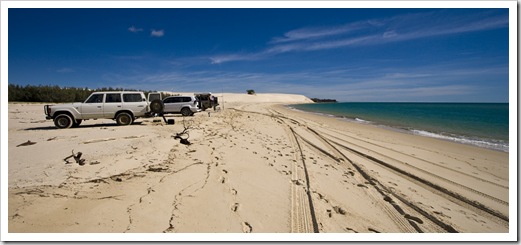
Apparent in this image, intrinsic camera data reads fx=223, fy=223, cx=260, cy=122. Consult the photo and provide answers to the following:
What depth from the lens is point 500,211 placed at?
13.0 ft

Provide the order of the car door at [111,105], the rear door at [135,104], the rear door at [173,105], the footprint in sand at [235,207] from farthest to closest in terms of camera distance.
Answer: the rear door at [173,105] → the rear door at [135,104] → the car door at [111,105] → the footprint in sand at [235,207]

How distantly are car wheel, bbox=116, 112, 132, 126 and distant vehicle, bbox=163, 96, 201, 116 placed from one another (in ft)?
22.9

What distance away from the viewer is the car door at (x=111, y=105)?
36.5ft

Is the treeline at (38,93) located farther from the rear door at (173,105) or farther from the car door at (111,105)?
the car door at (111,105)

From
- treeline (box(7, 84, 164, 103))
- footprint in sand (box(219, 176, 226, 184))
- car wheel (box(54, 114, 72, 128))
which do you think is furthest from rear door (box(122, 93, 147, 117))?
treeline (box(7, 84, 164, 103))

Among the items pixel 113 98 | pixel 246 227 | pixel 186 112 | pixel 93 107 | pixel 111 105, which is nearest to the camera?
pixel 246 227

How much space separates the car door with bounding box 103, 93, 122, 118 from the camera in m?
11.1

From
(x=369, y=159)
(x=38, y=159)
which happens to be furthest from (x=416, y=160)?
(x=38, y=159)

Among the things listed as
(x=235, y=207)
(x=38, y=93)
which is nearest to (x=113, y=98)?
(x=235, y=207)

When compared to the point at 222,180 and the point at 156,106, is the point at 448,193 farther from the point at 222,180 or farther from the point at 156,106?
the point at 156,106

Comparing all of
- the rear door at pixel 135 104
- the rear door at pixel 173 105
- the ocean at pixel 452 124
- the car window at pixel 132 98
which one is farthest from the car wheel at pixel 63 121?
the ocean at pixel 452 124

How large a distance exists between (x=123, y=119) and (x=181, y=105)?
7.29m

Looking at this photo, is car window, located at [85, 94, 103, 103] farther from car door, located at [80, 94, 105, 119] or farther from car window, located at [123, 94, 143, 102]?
car window, located at [123, 94, 143, 102]

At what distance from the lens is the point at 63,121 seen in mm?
10359
